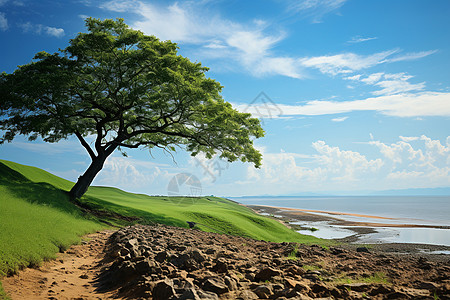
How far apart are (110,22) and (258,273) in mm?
21775

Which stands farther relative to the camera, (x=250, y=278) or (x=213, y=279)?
(x=250, y=278)

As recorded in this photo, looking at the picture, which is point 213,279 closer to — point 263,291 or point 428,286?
point 263,291

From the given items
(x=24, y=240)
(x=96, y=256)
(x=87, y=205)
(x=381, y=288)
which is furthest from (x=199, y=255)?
(x=87, y=205)

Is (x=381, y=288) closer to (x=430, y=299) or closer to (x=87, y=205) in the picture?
(x=430, y=299)

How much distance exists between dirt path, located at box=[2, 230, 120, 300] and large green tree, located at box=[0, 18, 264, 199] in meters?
13.0

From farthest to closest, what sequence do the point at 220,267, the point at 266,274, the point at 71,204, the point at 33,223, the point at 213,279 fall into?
the point at 71,204 → the point at 33,223 → the point at 220,267 → the point at 266,274 → the point at 213,279

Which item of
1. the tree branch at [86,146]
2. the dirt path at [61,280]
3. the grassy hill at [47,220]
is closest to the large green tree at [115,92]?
the tree branch at [86,146]

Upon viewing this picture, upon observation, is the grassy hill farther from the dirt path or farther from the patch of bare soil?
the patch of bare soil

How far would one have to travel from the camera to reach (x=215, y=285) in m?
5.61

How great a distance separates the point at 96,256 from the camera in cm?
1125

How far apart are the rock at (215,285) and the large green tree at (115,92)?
15.8 meters

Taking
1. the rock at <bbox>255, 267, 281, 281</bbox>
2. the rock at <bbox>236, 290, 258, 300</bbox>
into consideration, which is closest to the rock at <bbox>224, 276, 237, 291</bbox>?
the rock at <bbox>236, 290, 258, 300</bbox>

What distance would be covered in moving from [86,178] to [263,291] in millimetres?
20998

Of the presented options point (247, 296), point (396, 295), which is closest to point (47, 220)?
point (247, 296)
